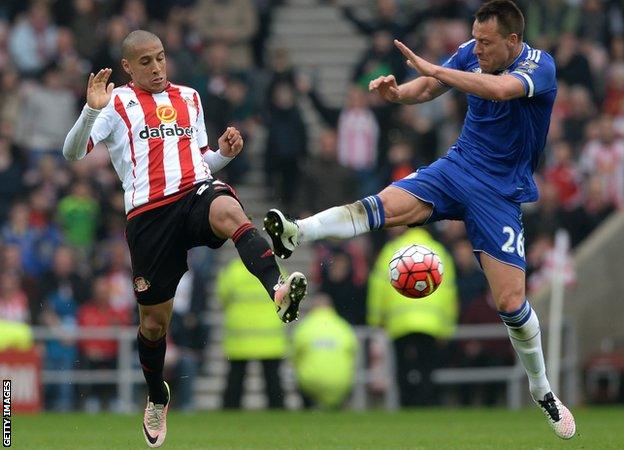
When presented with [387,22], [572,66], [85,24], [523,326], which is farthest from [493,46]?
[85,24]

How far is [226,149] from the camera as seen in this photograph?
38.1ft

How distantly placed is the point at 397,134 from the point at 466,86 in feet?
35.5

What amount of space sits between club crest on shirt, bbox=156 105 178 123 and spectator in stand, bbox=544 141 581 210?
10.5 meters

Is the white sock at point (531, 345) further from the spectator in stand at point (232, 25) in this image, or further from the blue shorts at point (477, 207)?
the spectator in stand at point (232, 25)

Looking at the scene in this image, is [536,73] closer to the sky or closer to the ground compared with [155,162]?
closer to the sky

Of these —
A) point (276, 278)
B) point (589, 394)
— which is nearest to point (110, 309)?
point (589, 394)

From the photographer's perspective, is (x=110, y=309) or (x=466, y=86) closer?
(x=466, y=86)

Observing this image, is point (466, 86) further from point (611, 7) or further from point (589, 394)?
point (611, 7)

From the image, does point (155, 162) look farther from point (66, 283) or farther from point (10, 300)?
point (66, 283)

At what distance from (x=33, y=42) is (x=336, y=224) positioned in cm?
1272

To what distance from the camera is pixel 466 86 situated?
35.1 ft

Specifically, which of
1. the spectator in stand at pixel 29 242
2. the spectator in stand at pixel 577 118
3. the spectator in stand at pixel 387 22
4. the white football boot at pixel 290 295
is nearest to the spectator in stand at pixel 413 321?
the spectator in stand at pixel 577 118

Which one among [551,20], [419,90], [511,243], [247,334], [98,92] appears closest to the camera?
[98,92]

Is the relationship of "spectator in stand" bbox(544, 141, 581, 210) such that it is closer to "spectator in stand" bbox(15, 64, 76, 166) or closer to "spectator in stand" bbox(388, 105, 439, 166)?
"spectator in stand" bbox(388, 105, 439, 166)
